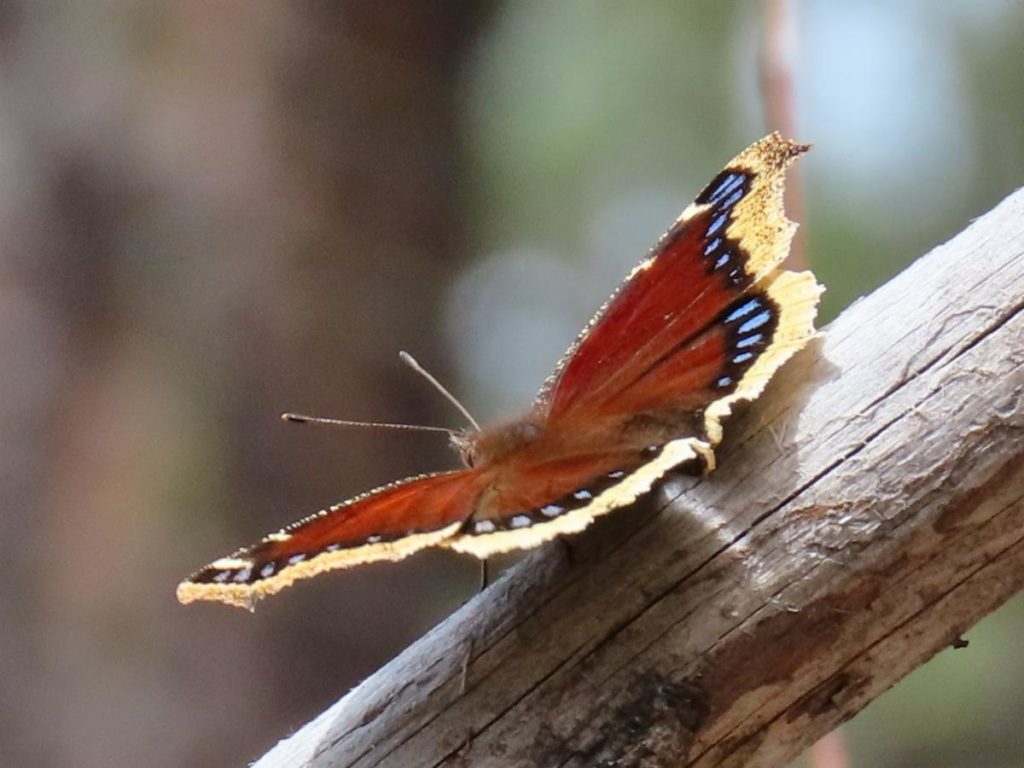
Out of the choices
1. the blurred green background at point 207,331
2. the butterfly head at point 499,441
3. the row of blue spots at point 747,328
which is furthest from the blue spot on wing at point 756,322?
the blurred green background at point 207,331

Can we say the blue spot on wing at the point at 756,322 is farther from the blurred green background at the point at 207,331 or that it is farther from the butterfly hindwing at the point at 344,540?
the blurred green background at the point at 207,331

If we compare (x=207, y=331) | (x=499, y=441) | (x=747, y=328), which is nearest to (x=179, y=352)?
(x=207, y=331)

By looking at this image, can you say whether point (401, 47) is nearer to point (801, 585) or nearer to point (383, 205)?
point (383, 205)

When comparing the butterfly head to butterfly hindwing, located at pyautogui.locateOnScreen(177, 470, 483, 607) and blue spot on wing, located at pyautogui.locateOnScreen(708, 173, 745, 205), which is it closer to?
butterfly hindwing, located at pyautogui.locateOnScreen(177, 470, 483, 607)

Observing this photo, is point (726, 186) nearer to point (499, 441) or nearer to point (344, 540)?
point (499, 441)

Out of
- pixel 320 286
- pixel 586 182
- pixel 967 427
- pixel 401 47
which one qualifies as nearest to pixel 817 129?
pixel 586 182

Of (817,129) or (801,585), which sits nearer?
(801,585)
